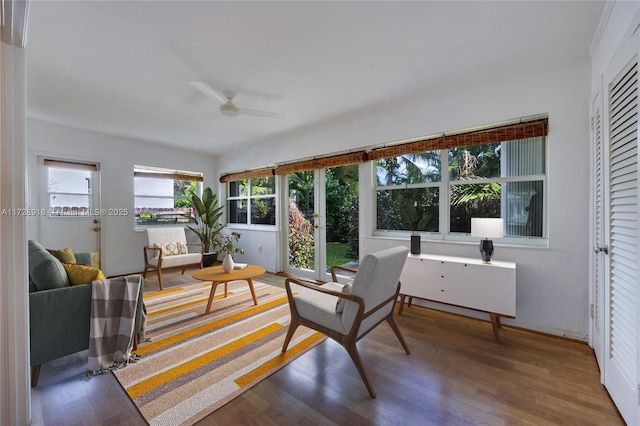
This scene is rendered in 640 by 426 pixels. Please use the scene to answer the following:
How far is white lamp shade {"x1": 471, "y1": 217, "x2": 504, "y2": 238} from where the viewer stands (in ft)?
7.66

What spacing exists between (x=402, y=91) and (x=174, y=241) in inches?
166

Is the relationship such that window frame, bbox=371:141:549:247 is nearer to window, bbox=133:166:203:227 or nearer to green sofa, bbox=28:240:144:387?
green sofa, bbox=28:240:144:387

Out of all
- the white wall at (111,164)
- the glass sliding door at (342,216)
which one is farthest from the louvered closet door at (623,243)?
the white wall at (111,164)

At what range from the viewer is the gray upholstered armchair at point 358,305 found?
1.63m

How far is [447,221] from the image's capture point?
3.04 meters

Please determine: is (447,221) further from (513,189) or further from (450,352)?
(450,352)

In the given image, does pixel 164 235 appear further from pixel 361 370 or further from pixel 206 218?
pixel 361 370

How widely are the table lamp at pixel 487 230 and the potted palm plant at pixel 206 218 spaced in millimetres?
4394

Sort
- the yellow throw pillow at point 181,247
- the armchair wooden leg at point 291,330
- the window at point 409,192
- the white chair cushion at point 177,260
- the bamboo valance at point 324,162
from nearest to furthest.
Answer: the armchair wooden leg at point 291,330 → the window at point 409,192 → the bamboo valance at point 324,162 → the white chair cushion at point 177,260 → the yellow throw pillow at point 181,247

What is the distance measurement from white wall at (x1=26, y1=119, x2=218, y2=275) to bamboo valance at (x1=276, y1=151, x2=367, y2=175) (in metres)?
2.54

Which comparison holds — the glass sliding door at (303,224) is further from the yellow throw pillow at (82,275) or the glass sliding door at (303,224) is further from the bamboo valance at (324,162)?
the yellow throw pillow at (82,275)

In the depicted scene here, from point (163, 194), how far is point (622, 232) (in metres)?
6.15

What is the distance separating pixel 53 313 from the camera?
67.2 inches

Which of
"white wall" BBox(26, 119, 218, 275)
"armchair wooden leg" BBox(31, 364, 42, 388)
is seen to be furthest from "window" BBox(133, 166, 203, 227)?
"armchair wooden leg" BBox(31, 364, 42, 388)
